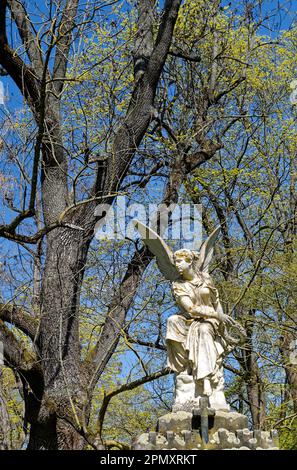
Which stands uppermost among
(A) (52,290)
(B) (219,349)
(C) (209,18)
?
(C) (209,18)

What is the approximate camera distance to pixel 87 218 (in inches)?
456

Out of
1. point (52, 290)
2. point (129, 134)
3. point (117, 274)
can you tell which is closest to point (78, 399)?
point (52, 290)

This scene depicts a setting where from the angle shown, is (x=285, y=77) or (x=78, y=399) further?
(x=285, y=77)

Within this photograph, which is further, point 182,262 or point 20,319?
point 20,319

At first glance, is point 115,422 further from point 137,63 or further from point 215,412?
point 215,412

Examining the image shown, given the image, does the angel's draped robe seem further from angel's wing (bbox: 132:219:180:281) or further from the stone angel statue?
angel's wing (bbox: 132:219:180:281)

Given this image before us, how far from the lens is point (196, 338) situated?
28.3 ft

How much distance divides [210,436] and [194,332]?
4.01 feet

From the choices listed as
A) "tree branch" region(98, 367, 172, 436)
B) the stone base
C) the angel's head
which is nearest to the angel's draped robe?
the angel's head

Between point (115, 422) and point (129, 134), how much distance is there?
988cm

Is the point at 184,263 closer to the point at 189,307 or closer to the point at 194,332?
the point at 189,307

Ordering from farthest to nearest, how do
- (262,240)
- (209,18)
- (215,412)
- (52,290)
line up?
1. (262,240)
2. (209,18)
3. (52,290)
4. (215,412)

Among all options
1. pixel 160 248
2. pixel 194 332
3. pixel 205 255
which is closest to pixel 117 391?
pixel 194 332

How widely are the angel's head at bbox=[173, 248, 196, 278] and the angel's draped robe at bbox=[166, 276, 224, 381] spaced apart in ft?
0.49
